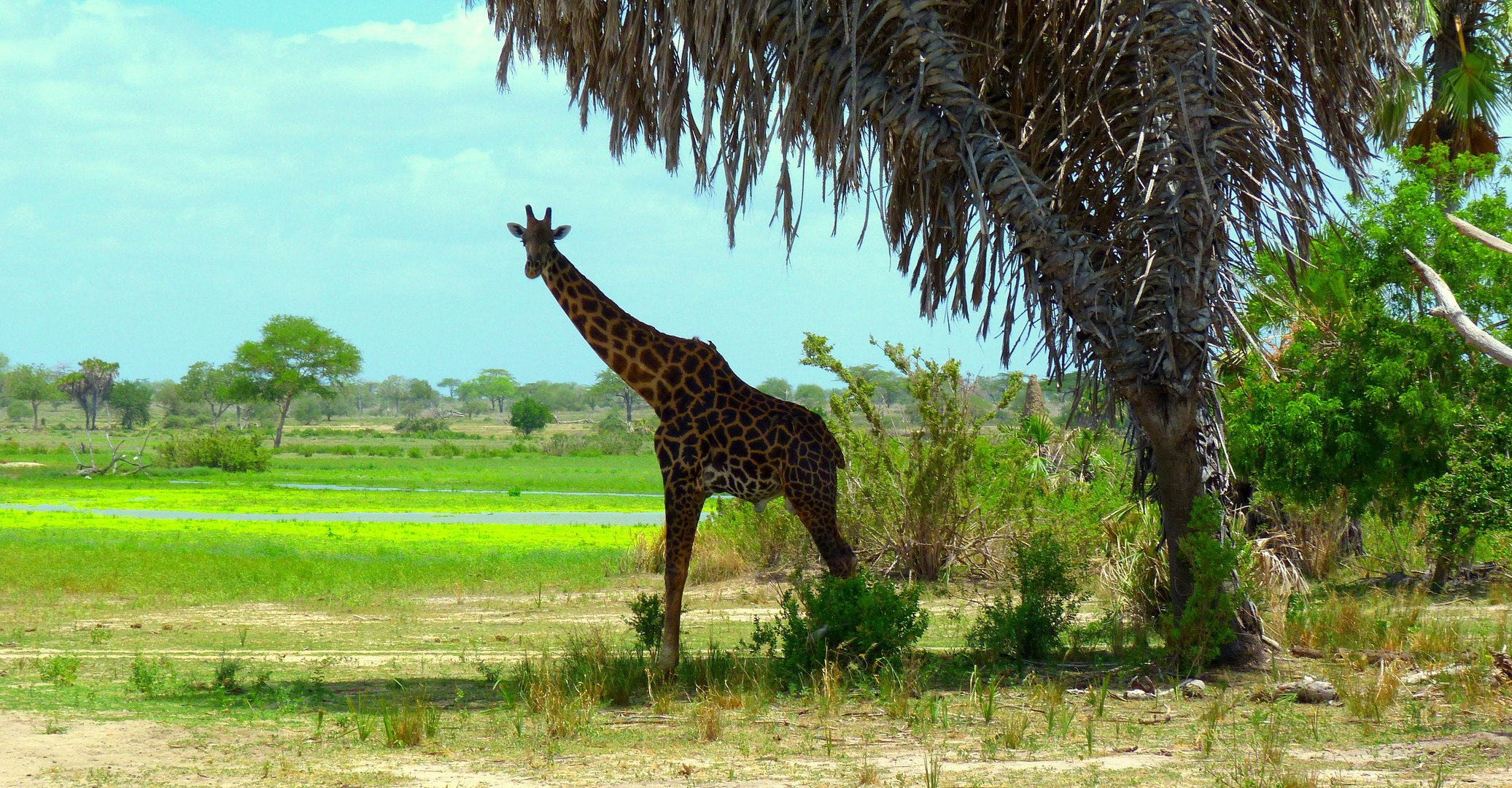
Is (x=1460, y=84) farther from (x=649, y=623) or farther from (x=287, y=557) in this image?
(x=287, y=557)

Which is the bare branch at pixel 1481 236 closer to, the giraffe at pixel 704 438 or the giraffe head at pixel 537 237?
the giraffe at pixel 704 438

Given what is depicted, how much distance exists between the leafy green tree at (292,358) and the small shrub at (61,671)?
265 feet

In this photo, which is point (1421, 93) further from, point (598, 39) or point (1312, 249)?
point (598, 39)

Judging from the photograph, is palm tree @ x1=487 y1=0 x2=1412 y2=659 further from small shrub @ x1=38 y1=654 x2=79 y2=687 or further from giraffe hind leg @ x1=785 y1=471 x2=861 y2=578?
small shrub @ x1=38 y1=654 x2=79 y2=687

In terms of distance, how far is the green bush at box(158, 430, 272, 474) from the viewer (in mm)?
55938

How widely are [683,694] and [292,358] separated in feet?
286

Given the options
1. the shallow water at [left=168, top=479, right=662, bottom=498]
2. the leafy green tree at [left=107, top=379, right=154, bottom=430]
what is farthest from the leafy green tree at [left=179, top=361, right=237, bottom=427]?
the shallow water at [left=168, top=479, right=662, bottom=498]

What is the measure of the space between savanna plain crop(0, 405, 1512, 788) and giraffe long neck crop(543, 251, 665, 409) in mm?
2217

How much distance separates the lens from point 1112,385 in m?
9.32

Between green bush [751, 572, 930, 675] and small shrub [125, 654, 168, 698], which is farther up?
green bush [751, 572, 930, 675]

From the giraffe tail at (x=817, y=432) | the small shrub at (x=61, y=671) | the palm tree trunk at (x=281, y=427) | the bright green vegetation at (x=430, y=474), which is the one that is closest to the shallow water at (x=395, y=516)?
the bright green vegetation at (x=430, y=474)

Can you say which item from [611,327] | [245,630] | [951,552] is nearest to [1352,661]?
[611,327]

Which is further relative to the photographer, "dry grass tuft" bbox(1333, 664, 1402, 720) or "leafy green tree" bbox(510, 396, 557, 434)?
"leafy green tree" bbox(510, 396, 557, 434)

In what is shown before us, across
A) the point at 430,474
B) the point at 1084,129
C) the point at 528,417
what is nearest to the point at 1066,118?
the point at 1084,129
